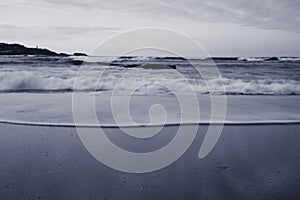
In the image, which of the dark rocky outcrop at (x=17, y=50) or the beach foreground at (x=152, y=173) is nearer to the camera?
the beach foreground at (x=152, y=173)

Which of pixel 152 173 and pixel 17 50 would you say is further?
pixel 17 50

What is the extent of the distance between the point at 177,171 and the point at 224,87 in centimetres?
1093

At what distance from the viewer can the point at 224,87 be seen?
14.0m

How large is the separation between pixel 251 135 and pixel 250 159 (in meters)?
1.30

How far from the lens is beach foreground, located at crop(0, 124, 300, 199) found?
9.71ft

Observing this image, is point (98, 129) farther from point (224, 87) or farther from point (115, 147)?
point (224, 87)

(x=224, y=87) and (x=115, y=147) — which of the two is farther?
(x=224, y=87)

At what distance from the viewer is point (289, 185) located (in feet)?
10.3

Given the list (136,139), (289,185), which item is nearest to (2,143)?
(136,139)

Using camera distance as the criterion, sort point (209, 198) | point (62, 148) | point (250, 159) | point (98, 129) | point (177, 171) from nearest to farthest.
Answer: point (209, 198) → point (177, 171) → point (250, 159) → point (62, 148) → point (98, 129)

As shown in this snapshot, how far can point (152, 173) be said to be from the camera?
352 centimetres

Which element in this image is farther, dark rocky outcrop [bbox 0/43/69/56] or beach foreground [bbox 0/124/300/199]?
dark rocky outcrop [bbox 0/43/69/56]

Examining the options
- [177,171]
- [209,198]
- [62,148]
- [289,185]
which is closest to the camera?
[209,198]

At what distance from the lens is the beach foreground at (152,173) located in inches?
116
